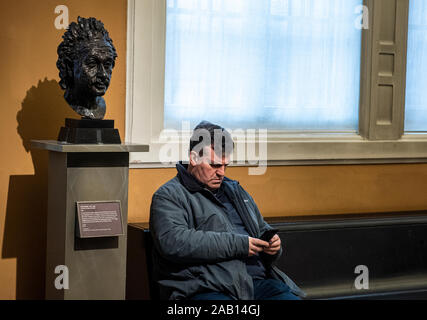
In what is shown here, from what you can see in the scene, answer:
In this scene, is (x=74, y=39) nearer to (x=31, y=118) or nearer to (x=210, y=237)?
(x=31, y=118)

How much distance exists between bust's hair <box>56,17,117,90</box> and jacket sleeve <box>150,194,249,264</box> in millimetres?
921

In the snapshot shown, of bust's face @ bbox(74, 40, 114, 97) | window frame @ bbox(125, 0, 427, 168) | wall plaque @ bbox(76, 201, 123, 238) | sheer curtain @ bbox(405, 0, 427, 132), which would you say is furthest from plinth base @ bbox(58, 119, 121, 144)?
sheer curtain @ bbox(405, 0, 427, 132)

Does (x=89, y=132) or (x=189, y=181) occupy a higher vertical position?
(x=89, y=132)

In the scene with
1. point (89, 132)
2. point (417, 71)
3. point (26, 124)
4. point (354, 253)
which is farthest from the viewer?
point (417, 71)

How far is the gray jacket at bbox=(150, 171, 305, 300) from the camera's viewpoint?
3.59 meters

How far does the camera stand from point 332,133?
17.9ft

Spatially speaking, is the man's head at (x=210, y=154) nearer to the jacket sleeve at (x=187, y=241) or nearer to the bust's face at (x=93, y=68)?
the jacket sleeve at (x=187, y=241)

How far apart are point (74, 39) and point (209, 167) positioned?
1018 mm

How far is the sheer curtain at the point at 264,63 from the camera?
4.89m

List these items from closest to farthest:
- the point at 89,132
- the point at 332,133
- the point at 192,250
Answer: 1. the point at 192,250
2. the point at 89,132
3. the point at 332,133

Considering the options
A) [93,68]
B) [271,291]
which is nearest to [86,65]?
[93,68]

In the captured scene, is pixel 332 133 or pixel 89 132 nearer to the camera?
pixel 89 132

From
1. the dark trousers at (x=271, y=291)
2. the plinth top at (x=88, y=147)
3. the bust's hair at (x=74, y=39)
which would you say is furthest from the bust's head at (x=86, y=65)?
the dark trousers at (x=271, y=291)

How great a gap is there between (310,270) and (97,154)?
70.6 inches
